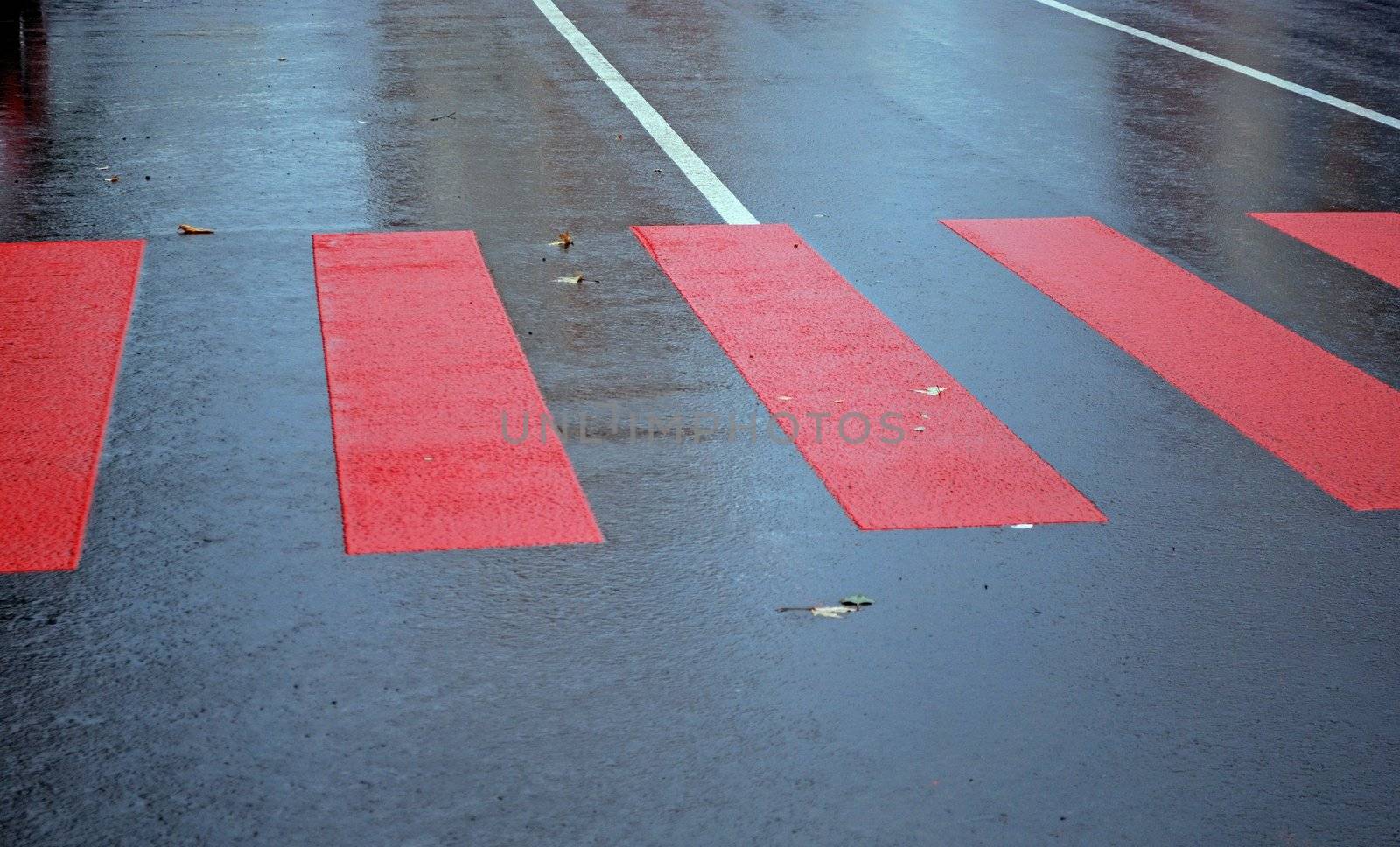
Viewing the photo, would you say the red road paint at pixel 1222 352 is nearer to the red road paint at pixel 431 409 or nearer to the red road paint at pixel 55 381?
the red road paint at pixel 431 409

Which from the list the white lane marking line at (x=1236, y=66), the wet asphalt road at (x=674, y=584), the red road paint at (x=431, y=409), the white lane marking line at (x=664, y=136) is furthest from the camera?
the white lane marking line at (x=1236, y=66)

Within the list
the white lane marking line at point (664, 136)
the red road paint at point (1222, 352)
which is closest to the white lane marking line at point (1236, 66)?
the red road paint at point (1222, 352)

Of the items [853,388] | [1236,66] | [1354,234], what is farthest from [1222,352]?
[1236,66]

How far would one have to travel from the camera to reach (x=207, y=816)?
363 centimetres

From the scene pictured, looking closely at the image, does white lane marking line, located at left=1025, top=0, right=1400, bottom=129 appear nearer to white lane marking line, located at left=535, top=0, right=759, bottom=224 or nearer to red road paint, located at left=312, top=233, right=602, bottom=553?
white lane marking line, located at left=535, top=0, right=759, bottom=224

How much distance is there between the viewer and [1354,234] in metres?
9.04

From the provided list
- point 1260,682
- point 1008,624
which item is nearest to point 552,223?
point 1008,624

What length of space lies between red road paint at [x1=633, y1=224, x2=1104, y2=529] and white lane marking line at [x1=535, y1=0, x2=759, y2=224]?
49 cm

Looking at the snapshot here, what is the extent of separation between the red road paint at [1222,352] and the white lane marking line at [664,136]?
129 centimetres

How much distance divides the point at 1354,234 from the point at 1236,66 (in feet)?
18.5

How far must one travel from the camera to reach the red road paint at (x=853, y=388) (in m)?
5.48

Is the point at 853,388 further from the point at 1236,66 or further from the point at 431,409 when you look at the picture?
the point at 1236,66

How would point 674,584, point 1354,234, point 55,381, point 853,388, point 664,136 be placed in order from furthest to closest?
1. point 664,136
2. point 1354,234
3. point 853,388
4. point 55,381
5. point 674,584

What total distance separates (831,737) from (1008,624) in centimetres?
86
